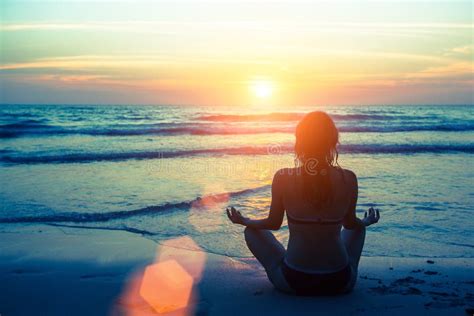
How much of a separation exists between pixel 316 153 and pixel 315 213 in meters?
0.43

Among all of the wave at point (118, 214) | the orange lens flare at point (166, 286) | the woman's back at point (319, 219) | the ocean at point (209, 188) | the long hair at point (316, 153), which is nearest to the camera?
the long hair at point (316, 153)

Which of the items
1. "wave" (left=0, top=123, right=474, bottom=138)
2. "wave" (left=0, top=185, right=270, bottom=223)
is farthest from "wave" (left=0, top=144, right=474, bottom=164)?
"wave" (left=0, top=123, right=474, bottom=138)

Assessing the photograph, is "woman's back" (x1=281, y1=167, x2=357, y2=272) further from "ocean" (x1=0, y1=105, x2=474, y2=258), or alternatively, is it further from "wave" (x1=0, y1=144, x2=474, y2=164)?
"wave" (x1=0, y1=144, x2=474, y2=164)

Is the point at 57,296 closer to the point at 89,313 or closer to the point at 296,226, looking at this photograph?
the point at 89,313

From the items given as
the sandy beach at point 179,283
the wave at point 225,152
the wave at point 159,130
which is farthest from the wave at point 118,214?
the wave at point 159,130

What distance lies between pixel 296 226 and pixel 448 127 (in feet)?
86.5

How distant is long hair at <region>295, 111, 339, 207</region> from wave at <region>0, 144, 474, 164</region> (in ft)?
34.9

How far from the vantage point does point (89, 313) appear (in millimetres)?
3426

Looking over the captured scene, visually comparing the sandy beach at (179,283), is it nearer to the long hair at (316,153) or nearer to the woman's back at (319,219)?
the woman's back at (319,219)

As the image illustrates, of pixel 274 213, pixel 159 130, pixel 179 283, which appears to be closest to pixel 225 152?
pixel 159 130

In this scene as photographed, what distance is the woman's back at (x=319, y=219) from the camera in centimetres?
340

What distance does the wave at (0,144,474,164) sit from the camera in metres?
13.4

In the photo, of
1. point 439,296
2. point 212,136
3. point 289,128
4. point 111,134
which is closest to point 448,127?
point 289,128

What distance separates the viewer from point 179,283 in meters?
4.05
